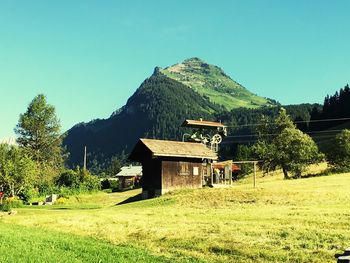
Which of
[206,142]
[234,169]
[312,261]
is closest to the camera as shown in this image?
[312,261]

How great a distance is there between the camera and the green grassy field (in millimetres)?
16922

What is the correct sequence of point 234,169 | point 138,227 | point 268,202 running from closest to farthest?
Result: point 138,227
point 268,202
point 234,169

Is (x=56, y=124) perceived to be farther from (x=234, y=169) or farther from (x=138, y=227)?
(x=138, y=227)

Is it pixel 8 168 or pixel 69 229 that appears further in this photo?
pixel 8 168

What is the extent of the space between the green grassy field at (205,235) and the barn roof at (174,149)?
48.3ft

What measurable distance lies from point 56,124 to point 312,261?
83.8 meters

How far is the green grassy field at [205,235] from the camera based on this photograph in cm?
1692

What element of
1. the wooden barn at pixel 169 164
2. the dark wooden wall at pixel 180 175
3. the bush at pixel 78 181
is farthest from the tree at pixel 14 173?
the bush at pixel 78 181

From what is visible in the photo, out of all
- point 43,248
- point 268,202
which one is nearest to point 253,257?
point 43,248

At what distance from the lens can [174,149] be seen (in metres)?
50.8

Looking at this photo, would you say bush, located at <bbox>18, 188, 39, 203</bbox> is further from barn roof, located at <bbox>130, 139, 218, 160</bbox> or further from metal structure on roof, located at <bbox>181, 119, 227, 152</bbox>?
metal structure on roof, located at <bbox>181, 119, 227, 152</bbox>

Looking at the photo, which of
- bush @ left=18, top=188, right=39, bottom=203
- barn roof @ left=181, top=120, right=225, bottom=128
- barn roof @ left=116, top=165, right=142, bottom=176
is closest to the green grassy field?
barn roof @ left=181, top=120, right=225, bottom=128

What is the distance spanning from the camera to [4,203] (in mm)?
46188

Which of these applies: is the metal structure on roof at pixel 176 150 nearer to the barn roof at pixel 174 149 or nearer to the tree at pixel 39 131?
the barn roof at pixel 174 149
